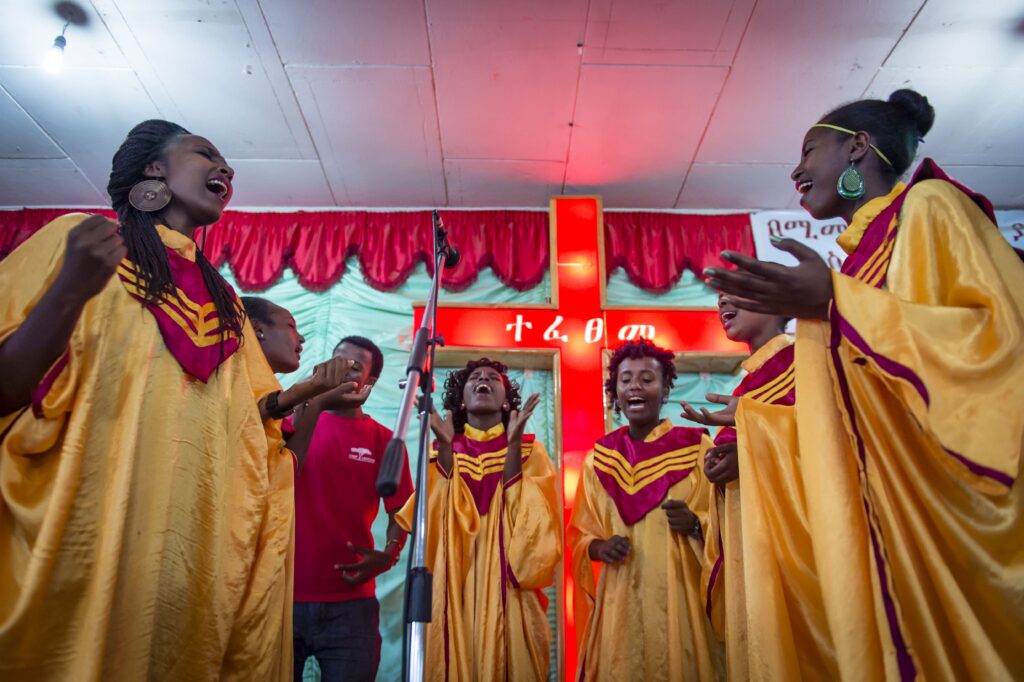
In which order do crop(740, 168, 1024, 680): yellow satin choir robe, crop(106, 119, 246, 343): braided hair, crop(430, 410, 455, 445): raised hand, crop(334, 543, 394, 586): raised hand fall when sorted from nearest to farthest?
1. crop(740, 168, 1024, 680): yellow satin choir robe
2. crop(106, 119, 246, 343): braided hair
3. crop(334, 543, 394, 586): raised hand
4. crop(430, 410, 455, 445): raised hand

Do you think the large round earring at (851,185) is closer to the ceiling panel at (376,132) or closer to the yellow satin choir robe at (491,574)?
the yellow satin choir robe at (491,574)

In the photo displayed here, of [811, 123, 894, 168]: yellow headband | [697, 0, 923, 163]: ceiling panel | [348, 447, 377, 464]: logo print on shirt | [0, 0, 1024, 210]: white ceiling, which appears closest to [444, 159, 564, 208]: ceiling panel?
[0, 0, 1024, 210]: white ceiling

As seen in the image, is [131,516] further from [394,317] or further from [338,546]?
[394,317]

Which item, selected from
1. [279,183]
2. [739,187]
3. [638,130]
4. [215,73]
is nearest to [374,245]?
[279,183]

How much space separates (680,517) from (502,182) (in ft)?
11.0

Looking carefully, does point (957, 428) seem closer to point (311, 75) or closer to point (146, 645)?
point (146, 645)

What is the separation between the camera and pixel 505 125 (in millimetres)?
4785

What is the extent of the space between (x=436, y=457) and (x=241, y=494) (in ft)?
5.67

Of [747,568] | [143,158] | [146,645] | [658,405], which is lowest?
[146,645]

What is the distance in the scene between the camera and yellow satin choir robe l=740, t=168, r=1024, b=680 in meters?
1.25

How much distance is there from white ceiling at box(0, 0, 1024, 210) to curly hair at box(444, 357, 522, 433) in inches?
73.8

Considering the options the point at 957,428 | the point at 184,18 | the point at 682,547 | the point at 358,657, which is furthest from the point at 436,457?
the point at 184,18

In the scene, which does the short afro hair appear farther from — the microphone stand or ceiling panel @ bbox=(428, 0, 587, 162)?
the microphone stand

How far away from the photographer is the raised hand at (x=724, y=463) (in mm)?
2322
